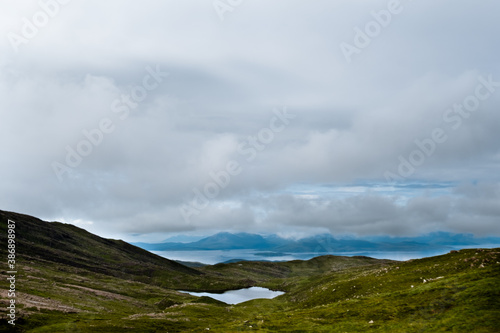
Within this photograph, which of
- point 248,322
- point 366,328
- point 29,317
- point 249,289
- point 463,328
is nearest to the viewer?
point 463,328

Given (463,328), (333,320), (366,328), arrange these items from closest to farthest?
(463,328) → (366,328) → (333,320)

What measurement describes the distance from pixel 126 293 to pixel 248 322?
10142cm

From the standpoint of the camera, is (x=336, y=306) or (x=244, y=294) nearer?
(x=336, y=306)

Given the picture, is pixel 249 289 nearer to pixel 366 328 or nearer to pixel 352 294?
pixel 352 294

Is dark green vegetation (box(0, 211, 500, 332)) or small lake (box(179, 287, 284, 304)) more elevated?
dark green vegetation (box(0, 211, 500, 332))

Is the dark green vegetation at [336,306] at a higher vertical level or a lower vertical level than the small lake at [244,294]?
higher

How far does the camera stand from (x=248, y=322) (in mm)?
46562

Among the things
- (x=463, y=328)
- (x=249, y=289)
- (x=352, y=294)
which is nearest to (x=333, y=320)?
(x=463, y=328)

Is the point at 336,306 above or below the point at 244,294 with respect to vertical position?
above

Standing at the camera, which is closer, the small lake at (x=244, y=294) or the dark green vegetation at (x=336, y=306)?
the dark green vegetation at (x=336, y=306)

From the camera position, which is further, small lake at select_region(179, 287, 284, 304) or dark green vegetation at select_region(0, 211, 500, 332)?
small lake at select_region(179, 287, 284, 304)

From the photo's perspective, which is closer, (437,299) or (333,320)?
(437,299)

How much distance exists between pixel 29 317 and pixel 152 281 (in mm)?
138319

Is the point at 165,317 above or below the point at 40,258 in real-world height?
below
